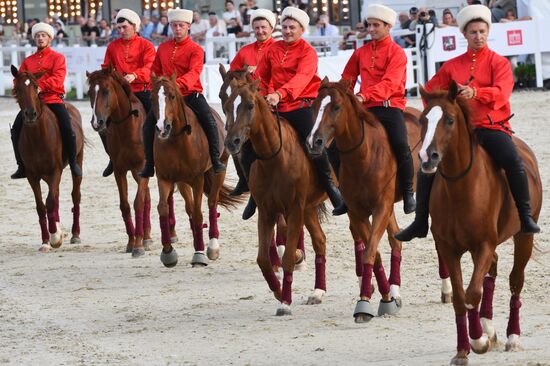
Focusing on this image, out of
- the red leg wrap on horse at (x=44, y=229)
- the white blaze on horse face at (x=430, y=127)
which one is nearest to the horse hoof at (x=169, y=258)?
the red leg wrap on horse at (x=44, y=229)

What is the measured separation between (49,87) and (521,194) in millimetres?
7509

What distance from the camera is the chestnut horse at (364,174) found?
10.1 metres

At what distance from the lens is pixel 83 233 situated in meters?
16.4

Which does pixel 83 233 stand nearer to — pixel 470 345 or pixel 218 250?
pixel 218 250

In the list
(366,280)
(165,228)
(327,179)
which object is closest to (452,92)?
(366,280)

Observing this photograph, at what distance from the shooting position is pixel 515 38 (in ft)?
99.2

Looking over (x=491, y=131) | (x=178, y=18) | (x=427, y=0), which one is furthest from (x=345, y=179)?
(x=427, y=0)

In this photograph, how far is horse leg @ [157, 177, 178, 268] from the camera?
13.2m

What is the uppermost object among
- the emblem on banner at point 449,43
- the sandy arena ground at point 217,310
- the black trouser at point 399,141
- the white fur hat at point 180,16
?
the emblem on banner at point 449,43

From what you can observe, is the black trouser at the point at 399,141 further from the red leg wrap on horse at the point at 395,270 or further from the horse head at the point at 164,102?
the horse head at the point at 164,102

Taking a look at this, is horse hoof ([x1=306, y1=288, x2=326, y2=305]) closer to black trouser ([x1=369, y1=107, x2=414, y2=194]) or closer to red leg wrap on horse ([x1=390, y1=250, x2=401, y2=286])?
red leg wrap on horse ([x1=390, y1=250, x2=401, y2=286])

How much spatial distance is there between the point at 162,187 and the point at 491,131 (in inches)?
193

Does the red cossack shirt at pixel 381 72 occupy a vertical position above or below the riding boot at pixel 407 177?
above

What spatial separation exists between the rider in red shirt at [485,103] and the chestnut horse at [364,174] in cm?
89
